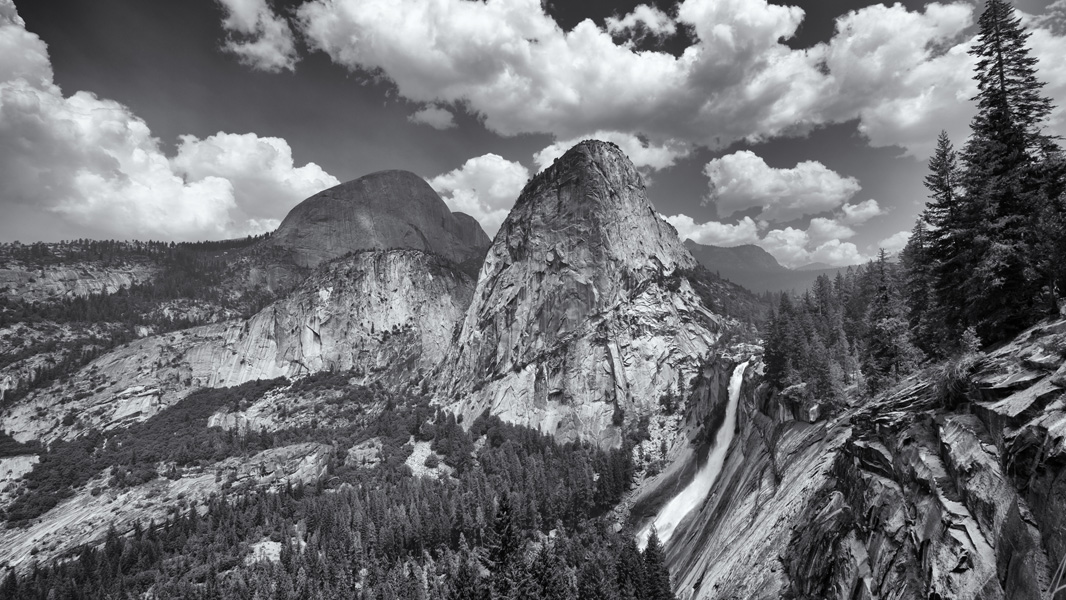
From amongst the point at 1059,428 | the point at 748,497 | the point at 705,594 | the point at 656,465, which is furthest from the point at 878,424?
the point at 656,465

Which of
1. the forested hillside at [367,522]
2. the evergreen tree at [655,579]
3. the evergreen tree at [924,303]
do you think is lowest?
the forested hillside at [367,522]

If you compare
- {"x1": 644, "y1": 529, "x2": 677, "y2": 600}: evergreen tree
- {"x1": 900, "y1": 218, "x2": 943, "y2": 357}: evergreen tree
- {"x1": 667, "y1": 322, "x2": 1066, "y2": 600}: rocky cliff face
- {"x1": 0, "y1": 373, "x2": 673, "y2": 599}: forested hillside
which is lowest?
{"x1": 0, "y1": 373, "x2": 673, "y2": 599}: forested hillside

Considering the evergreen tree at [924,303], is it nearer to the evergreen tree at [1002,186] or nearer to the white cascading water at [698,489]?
the evergreen tree at [1002,186]

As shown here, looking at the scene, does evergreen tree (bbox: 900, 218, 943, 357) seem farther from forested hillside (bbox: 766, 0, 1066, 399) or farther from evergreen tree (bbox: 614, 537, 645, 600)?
evergreen tree (bbox: 614, 537, 645, 600)

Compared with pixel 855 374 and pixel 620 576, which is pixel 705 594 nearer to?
pixel 620 576

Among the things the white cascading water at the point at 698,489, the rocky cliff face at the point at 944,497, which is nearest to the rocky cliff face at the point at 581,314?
the white cascading water at the point at 698,489

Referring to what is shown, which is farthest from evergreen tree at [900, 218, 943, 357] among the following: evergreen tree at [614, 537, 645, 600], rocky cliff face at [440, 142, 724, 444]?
rocky cliff face at [440, 142, 724, 444]
